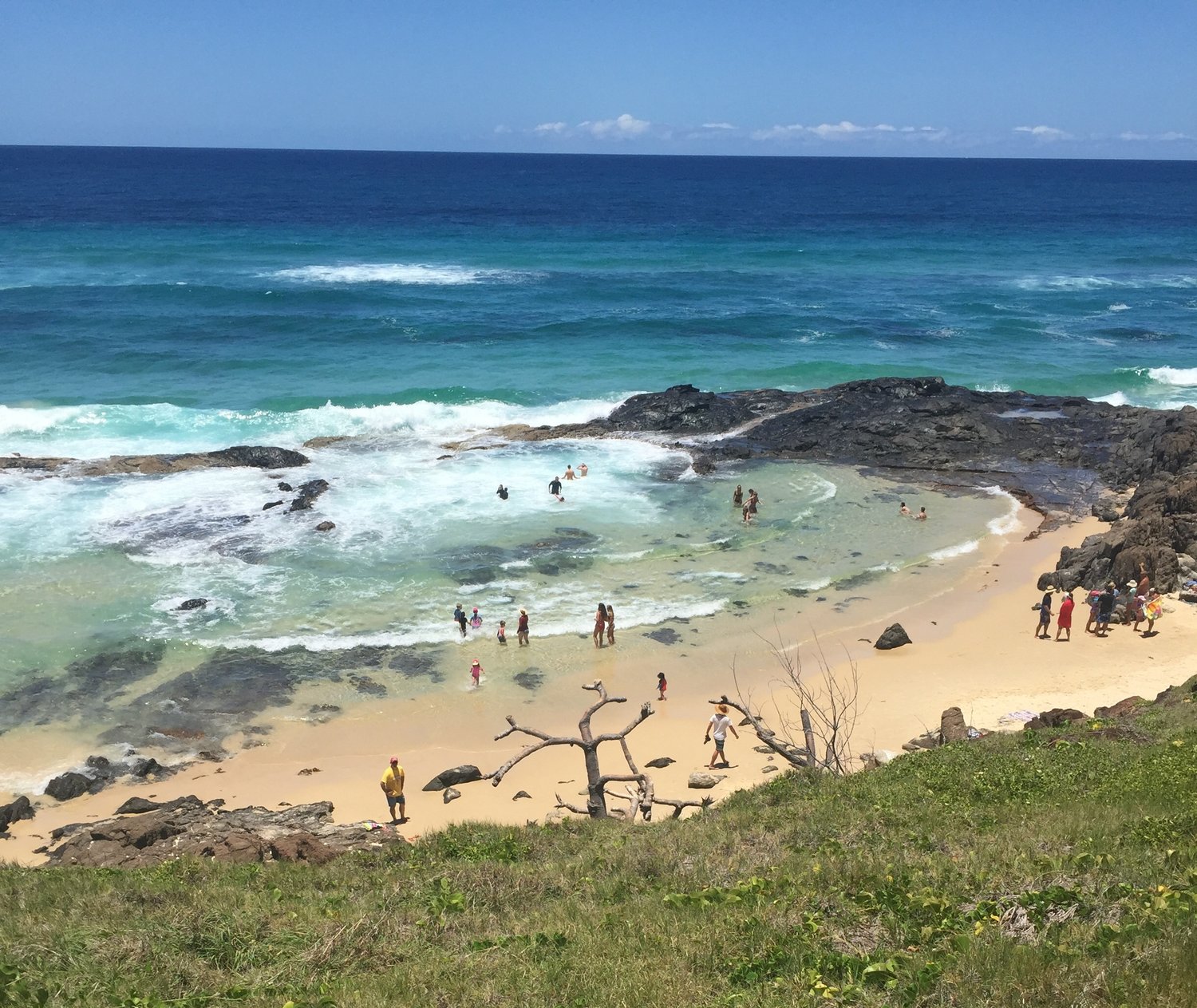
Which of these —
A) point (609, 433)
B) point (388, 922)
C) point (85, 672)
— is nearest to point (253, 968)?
point (388, 922)

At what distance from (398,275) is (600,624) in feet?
163

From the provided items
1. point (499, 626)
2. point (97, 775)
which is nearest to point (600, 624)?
point (499, 626)

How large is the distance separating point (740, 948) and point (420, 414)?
33.6 metres

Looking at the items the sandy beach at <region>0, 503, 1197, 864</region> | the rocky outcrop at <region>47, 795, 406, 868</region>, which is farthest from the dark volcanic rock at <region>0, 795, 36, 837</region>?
the rocky outcrop at <region>47, 795, 406, 868</region>

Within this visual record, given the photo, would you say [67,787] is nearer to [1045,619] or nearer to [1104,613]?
[1045,619]

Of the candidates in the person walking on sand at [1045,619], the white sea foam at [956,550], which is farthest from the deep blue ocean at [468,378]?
the person walking on sand at [1045,619]

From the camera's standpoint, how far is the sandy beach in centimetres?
1691

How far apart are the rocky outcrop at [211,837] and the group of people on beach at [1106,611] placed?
593 inches

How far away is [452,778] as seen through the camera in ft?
56.0

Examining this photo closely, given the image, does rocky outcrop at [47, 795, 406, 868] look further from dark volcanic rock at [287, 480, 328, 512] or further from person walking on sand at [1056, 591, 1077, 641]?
person walking on sand at [1056, 591, 1077, 641]

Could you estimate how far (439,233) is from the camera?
88.0 metres

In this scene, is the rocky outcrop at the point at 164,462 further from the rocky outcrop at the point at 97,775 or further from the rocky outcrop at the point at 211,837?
the rocky outcrop at the point at 211,837

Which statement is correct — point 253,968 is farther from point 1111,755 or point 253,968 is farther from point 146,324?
point 146,324

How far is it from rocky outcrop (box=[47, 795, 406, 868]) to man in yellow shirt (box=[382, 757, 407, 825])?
0.91 meters
